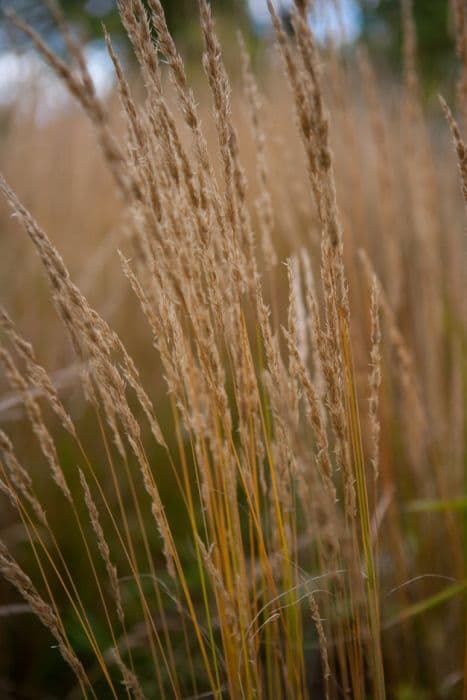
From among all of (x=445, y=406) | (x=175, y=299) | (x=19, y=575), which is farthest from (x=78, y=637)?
(x=445, y=406)

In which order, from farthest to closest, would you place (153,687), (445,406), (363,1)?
(363,1) → (445,406) → (153,687)

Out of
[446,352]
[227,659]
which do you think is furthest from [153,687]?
[446,352]

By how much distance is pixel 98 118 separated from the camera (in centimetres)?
58

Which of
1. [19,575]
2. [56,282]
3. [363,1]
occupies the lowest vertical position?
[19,575]

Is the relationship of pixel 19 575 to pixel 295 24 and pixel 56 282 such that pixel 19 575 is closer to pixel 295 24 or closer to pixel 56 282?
pixel 56 282

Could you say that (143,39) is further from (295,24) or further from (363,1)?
(363,1)

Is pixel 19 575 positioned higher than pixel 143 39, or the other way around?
pixel 143 39

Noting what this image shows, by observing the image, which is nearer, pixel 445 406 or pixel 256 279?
pixel 256 279

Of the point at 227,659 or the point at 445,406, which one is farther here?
the point at 445,406

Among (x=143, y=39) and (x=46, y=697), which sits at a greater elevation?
(x=143, y=39)

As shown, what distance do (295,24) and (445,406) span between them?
1.48m

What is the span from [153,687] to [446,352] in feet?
6.71

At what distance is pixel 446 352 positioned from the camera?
2.80 metres

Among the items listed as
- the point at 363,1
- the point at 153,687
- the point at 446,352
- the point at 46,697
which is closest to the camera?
the point at 153,687
